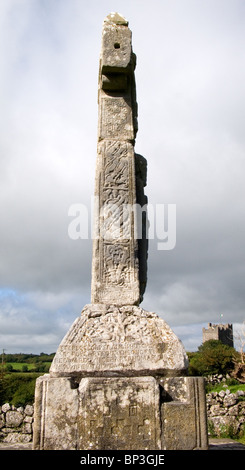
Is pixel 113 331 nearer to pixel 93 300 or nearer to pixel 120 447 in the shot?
pixel 93 300

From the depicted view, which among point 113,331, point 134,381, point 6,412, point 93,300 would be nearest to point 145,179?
point 93,300

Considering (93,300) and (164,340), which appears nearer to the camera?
(164,340)

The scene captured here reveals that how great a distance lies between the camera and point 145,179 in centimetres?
502

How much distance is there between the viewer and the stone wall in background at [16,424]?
9742 mm

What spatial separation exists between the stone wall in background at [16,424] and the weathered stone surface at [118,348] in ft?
24.6

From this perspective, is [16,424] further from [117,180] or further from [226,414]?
[117,180]

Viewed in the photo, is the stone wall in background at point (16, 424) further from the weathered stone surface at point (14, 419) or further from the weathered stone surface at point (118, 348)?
the weathered stone surface at point (118, 348)

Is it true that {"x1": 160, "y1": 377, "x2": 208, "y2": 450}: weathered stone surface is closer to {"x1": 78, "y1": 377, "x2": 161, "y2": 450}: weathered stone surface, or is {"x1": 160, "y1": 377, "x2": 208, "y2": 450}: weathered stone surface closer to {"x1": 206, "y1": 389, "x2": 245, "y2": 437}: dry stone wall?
{"x1": 78, "y1": 377, "x2": 161, "y2": 450}: weathered stone surface

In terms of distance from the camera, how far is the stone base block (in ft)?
10.4

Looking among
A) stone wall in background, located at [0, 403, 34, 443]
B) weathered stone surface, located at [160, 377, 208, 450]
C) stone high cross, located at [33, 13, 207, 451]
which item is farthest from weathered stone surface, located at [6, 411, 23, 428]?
weathered stone surface, located at [160, 377, 208, 450]

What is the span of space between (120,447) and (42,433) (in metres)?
0.66


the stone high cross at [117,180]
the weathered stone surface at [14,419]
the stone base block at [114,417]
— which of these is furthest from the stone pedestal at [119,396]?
the weathered stone surface at [14,419]

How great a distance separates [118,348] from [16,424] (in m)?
8.00
